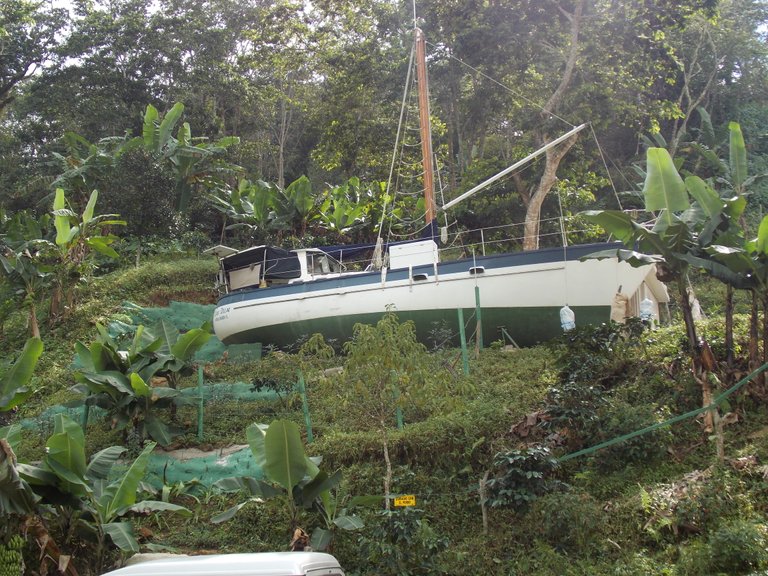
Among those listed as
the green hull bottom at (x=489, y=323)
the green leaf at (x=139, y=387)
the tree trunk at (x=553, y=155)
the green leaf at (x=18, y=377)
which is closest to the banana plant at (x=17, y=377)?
the green leaf at (x=18, y=377)

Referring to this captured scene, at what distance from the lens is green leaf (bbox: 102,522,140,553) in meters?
8.13

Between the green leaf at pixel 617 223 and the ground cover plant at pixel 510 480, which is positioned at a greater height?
the green leaf at pixel 617 223

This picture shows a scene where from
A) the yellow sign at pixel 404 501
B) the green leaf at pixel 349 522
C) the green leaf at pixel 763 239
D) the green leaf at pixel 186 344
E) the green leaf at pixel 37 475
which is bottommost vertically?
the green leaf at pixel 349 522

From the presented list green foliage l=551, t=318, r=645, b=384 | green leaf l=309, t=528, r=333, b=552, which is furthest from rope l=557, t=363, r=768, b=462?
green leaf l=309, t=528, r=333, b=552

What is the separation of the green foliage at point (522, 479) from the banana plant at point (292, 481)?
50.5 inches

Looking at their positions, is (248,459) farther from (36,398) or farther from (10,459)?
(36,398)

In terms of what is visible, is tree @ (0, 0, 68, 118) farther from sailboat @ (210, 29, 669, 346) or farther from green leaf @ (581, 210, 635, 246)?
green leaf @ (581, 210, 635, 246)

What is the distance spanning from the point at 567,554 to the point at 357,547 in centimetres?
219

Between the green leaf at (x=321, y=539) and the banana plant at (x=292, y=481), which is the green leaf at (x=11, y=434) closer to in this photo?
the banana plant at (x=292, y=481)

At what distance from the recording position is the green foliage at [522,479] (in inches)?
325

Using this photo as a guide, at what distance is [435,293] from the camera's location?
49.1 feet

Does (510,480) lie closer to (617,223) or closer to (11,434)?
(617,223)

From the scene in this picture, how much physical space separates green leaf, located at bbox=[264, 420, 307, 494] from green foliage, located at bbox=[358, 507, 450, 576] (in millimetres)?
977

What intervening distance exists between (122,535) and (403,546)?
293cm
